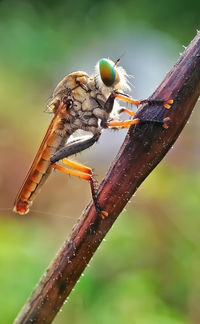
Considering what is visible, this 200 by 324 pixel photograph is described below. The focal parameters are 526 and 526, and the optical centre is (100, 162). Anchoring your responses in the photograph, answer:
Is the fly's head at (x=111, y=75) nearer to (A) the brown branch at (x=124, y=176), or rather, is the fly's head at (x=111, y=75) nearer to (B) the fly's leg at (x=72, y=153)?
(B) the fly's leg at (x=72, y=153)

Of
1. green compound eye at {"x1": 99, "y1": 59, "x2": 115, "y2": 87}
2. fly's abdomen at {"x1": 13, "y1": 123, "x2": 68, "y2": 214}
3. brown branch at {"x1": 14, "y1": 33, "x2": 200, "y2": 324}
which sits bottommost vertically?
brown branch at {"x1": 14, "y1": 33, "x2": 200, "y2": 324}

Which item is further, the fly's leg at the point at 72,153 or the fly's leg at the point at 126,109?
the fly's leg at the point at 72,153

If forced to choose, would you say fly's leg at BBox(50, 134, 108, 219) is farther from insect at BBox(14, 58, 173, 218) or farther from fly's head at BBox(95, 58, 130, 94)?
fly's head at BBox(95, 58, 130, 94)

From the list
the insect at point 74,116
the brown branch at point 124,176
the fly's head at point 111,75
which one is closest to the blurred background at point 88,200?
the insect at point 74,116

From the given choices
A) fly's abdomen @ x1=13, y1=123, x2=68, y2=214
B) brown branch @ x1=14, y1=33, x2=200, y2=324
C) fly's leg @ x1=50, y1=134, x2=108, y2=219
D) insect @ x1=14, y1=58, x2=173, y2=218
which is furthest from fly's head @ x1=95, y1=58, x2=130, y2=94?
brown branch @ x1=14, y1=33, x2=200, y2=324

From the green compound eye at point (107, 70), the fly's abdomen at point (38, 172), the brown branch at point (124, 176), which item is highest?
the green compound eye at point (107, 70)

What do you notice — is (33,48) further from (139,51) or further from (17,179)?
(17,179)
